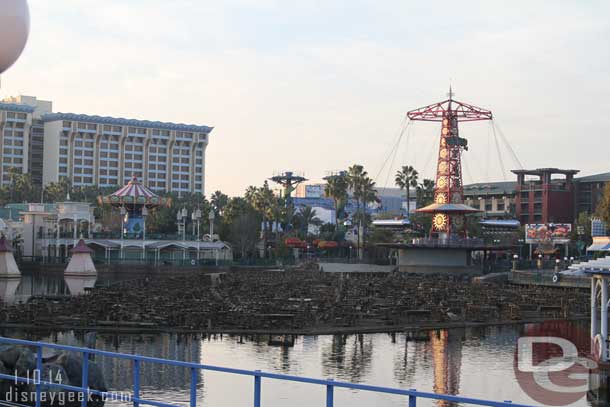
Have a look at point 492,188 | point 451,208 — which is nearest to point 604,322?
point 451,208

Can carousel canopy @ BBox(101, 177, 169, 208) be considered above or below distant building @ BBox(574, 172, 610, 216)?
below

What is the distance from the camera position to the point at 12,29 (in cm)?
784

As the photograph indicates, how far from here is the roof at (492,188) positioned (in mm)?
167875

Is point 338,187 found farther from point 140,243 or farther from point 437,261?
point 140,243

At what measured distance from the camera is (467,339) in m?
48.1

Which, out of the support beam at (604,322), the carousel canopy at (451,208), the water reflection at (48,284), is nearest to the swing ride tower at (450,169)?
the carousel canopy at (451,208)

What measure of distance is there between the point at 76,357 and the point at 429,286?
55.1 metres

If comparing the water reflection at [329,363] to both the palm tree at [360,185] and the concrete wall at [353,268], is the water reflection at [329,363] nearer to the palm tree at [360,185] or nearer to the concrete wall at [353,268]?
the concrete wall at [353,268]

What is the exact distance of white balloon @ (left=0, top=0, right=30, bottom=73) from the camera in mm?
7750

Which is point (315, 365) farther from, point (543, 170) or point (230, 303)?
point (543, 170)

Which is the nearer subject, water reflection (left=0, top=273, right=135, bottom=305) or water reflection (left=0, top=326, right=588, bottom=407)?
water reflection (left=0, top=326, right=588, bottom=407)

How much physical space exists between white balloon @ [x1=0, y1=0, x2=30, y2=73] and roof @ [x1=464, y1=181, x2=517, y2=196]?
6291 inches

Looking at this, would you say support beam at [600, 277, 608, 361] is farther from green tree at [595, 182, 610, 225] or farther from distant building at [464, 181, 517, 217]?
distant building at [464, 181, 517, 217]

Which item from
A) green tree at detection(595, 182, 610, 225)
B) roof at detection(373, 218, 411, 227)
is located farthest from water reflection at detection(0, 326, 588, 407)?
roof at detection(373, 218, 411, 227)
